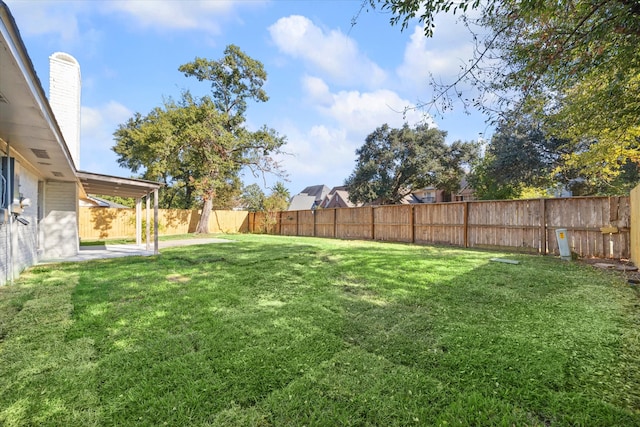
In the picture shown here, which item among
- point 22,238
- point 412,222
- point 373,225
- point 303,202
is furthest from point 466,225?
point 303,202

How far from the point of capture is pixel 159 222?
18797 mm

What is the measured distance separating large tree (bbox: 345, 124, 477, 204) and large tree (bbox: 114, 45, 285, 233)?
750cm

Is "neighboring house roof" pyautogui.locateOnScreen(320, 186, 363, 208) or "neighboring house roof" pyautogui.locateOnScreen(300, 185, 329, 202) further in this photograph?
"neighboring house roof" pyautogui.locateOnScreen(300, 185, 329, 202)

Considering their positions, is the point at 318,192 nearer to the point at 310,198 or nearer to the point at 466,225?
the point at 310,198

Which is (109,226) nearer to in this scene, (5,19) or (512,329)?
(5,19)

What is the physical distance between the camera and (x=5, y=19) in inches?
79.2

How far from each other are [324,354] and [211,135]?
17779mm

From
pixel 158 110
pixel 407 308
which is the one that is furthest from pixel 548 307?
pixel 158 110

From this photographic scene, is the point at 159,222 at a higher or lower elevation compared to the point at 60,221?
lower

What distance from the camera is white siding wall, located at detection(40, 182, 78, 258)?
26.6ft

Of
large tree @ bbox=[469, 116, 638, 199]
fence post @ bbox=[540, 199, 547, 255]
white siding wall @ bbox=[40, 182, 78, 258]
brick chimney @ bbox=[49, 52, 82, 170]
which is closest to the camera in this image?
fence post @ bbox=[540, 199, 547, 255]

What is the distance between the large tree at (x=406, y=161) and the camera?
22.1m

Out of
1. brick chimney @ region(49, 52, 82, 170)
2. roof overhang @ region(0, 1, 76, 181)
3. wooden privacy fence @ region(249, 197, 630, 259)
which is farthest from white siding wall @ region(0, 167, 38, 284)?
wooden privacy fence @ region(249, 197, 630, 259)

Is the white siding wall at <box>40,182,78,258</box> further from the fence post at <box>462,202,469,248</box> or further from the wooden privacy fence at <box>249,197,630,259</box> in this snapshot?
the fence post at <box>462,202,469,248</box>
